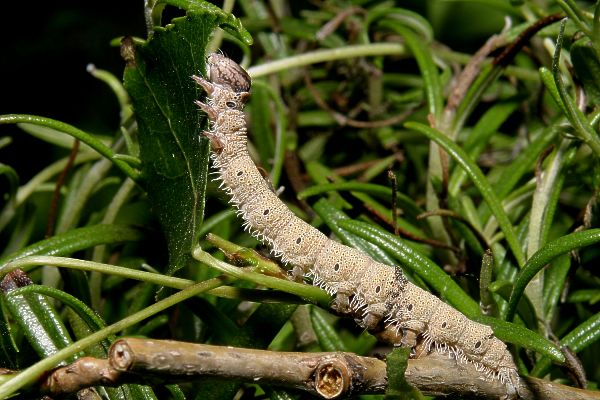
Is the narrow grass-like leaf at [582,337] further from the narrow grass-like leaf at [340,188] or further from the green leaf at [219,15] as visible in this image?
the green leaf at [219,15]

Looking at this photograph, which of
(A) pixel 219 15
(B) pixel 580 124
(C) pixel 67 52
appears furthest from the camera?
(C) pixel 67 52

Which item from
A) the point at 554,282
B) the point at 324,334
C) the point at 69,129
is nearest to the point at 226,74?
the point at 69,129

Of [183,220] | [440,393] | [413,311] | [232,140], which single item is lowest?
[440,393]

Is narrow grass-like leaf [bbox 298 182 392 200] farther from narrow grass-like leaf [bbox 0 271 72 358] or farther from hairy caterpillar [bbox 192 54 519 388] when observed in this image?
narrow grass-like leaf [bbox 0 271 72 358]

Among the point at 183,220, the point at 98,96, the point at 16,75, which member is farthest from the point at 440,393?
the point at 16,75

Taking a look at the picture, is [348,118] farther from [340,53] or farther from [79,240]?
[79,240]

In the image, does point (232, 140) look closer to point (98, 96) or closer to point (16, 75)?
point (98, 96)
